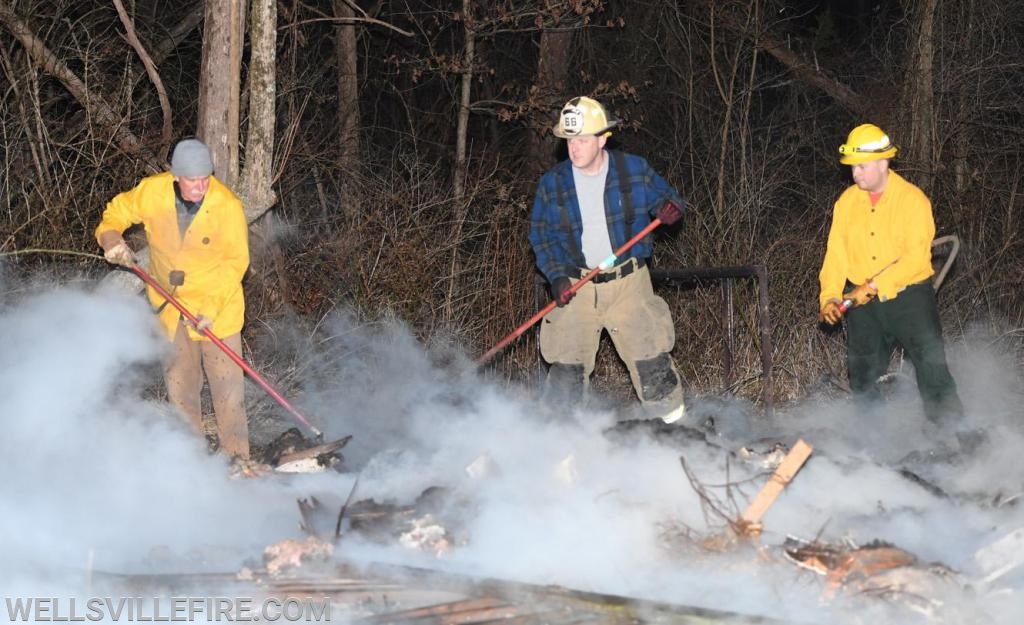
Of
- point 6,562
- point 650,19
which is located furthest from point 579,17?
point 6,562

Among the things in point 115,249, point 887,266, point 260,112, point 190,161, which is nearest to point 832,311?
point 887,266

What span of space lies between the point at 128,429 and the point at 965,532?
4341 millimetres

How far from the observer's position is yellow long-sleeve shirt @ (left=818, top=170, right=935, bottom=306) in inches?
245

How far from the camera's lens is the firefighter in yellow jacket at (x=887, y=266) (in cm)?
624

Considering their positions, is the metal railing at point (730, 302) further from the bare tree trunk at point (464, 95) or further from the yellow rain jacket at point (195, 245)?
the bare tree trunk at point (464, 95)

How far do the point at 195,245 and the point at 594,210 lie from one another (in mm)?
2340

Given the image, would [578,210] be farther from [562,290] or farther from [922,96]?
[922,96]

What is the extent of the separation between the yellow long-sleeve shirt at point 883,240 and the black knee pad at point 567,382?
61.9 inches

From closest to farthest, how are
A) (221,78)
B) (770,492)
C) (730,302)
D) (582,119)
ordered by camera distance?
(770,492) → (582,119) → (221,78) → (730,302)

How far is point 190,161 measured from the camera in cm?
583

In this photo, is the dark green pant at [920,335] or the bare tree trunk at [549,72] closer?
the dark green pant at [920,335]

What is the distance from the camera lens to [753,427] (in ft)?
24.3

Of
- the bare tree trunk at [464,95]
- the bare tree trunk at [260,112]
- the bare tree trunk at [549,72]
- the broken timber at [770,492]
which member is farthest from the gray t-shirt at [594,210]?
the bare tree trunk at [549,72]

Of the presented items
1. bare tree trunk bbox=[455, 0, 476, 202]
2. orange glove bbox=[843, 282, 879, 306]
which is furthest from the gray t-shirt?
bare tree trunk bbox=[455, 0, 476, 202]
